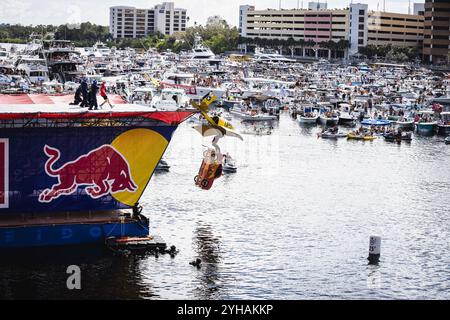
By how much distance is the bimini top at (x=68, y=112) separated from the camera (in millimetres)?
25028

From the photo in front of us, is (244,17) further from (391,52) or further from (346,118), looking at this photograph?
(346,118)

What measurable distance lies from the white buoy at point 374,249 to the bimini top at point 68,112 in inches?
276

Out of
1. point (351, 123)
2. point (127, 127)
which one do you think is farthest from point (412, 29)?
point (127, 127)

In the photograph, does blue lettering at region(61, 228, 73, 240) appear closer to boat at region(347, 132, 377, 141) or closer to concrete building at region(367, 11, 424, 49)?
boat at region(347, 132, 377, 141)

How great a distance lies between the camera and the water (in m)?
24.1

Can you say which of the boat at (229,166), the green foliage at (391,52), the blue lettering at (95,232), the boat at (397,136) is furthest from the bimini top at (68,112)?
the green foliage at (391,52)

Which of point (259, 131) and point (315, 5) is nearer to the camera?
point (259, 131)

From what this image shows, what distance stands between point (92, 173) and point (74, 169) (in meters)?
0.56

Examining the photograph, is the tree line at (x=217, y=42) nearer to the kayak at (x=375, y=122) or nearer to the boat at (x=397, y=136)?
the kayak at (x=375, y=122)

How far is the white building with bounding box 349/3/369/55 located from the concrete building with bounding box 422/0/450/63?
64.7ft

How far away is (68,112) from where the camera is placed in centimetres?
2547

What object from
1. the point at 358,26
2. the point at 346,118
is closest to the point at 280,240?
the point at 346,118

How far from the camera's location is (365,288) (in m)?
24.6
